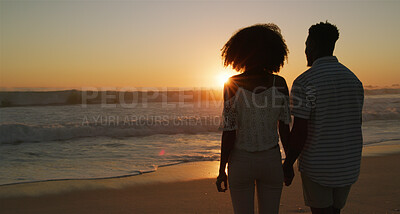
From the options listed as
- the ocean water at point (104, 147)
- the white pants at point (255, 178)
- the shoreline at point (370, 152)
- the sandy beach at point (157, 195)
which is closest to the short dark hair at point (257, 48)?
the white pants at point (255, 178)

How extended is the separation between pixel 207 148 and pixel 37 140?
5.77 meters

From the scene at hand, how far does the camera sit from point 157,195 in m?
5.04

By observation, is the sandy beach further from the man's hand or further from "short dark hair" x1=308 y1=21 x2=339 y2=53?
"short dark hair" x1=308 y1=21 x2=339 y2=53

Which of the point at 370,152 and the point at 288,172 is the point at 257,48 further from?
the point at 370,152

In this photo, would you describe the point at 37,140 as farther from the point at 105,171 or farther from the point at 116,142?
the point at 105,171

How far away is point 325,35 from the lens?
230 cm

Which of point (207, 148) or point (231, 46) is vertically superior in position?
point (231, 46)

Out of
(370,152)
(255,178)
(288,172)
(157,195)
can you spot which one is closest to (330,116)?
(288,172)

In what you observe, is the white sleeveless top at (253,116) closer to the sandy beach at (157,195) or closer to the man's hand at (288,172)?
the man's hand at (288,172)

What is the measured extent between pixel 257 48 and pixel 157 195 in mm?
3432

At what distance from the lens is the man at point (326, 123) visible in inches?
86.4

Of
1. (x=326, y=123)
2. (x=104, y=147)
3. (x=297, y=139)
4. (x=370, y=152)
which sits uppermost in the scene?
(x=326, y=123)

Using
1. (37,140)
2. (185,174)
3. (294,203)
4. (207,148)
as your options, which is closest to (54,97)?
(37,140)

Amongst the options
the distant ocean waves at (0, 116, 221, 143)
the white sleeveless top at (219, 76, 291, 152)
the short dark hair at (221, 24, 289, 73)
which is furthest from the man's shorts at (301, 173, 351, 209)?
the distant ocean waves at (0, 116, 221, 143)
